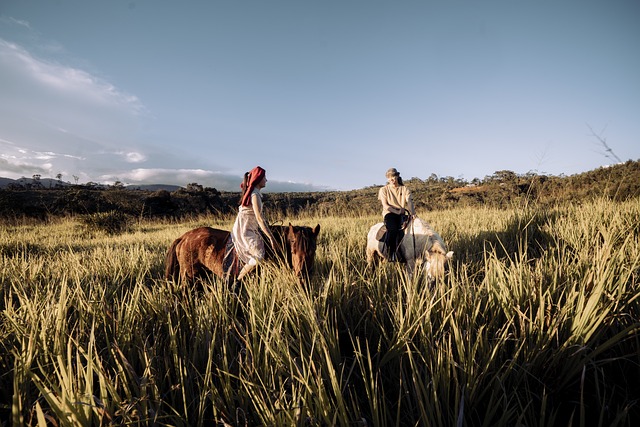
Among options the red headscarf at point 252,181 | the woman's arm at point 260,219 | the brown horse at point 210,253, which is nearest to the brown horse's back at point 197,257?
the brown horse at point 210,253

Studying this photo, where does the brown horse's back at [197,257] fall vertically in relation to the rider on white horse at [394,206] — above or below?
below

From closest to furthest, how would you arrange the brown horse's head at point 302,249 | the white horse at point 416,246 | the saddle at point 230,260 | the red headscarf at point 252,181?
1. the brown horse's head at point 302,249
2. the saddle at point 230,260
3. the red headscarf at point 252,181
4. the white horse at point 416,246

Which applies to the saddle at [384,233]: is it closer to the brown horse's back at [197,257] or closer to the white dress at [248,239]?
the white dress at [248,239]

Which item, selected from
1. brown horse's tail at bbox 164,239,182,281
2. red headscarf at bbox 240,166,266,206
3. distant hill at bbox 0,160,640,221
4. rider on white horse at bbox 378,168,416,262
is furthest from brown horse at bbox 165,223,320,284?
distant hill at bbox 0,160,640,221

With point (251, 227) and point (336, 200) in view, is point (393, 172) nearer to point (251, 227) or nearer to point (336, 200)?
point (251, 227)

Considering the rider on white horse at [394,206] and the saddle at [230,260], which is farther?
the rider on white horse at [394,206]

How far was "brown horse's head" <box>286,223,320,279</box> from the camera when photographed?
2723mm

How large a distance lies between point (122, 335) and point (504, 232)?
623cm

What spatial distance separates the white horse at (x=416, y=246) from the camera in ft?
11.2

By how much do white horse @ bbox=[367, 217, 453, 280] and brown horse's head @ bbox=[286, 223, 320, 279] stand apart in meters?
1.34

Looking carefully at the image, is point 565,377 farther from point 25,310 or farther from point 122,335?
point 25,310

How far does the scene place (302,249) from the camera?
2773mm

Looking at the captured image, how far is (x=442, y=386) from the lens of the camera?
4.16 feet

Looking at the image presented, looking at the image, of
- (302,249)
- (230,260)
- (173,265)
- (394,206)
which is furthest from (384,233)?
(173,265)
